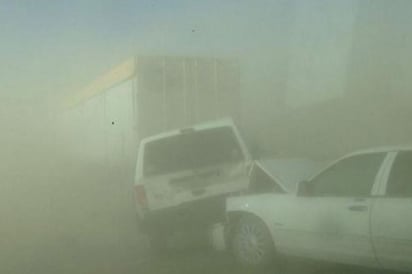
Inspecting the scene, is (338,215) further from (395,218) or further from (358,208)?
(395,218)

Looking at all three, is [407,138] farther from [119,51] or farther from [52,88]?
[52,88]

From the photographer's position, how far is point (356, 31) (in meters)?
12.5

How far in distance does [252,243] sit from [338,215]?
1492 mm

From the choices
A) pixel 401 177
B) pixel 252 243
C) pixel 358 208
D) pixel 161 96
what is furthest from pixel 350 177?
pixel 161 96

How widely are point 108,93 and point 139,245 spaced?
278 cm

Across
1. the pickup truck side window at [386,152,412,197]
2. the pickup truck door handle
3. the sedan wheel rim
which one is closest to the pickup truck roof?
the sedan wheel rim

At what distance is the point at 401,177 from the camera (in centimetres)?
777

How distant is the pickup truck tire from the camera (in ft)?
30.2

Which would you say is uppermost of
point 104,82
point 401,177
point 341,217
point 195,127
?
point 104,82

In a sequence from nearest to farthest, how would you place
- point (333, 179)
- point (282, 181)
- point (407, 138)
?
point (333, 179) < point (282, 181) < point (407, 138)

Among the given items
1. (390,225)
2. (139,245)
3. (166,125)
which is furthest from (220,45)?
(390,225)

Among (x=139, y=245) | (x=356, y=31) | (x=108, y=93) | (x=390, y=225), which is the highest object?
(x=356, y=31)

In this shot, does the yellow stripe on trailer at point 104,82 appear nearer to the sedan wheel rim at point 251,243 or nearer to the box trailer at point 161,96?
the box trailer at point 161,96

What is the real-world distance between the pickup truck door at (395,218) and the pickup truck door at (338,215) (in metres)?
0.13
